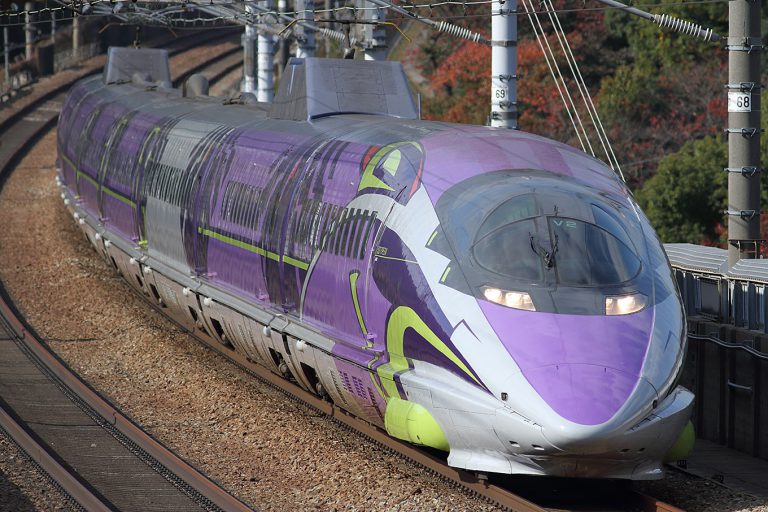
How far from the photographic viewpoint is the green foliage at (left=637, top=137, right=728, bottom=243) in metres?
29.5

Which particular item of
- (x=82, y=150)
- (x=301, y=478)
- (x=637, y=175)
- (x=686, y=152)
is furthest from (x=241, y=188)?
(x=637, y=175)

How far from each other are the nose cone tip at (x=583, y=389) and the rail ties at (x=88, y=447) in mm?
3145

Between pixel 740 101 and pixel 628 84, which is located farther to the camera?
pixel 628 84

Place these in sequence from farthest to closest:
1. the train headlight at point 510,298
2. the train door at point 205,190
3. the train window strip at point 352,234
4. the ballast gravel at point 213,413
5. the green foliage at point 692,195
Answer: the green foliage at point 692,195, the train door at point 205,190, the train window strip at point 352,234, the ballast gravel at point 213,413, the train headlight at point 510,298

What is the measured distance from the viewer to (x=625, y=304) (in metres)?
11.3

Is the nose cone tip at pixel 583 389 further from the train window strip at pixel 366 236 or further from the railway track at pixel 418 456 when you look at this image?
the train window strip at pixel 366 236

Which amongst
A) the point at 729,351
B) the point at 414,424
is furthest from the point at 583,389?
the point at 729,351

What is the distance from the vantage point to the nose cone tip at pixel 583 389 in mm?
10414

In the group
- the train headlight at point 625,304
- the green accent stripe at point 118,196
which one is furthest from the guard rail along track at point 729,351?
the green accent stripe at point 118,196

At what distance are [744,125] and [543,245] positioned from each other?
471 cm

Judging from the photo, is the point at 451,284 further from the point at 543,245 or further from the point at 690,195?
the point at 690,195

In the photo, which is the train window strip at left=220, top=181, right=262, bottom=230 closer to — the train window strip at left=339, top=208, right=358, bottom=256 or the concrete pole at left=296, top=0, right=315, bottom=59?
the train window strip at left=339, top=208, right=358, bottom=256

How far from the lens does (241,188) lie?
1752cm

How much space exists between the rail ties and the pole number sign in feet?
24.2
